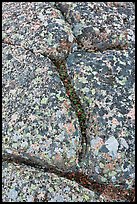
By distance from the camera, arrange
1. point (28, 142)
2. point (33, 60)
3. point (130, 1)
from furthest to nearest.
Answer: point (130, 1), point (33, 60), point (28, 142)

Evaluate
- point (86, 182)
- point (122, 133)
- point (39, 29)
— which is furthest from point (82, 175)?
point (39, 29)

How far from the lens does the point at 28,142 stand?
4820 mm

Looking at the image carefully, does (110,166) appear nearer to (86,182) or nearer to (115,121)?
(86,182)

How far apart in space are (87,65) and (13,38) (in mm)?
1013

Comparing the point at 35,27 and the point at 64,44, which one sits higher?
the point at 35,27

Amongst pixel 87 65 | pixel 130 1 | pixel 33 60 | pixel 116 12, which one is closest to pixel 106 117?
pixel 87 65

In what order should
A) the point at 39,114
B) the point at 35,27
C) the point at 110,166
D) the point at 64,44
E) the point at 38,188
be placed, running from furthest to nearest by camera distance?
the point at 35,27
the point at 64,44
the point at 39,114
the point at 110,166
the point at 38,188

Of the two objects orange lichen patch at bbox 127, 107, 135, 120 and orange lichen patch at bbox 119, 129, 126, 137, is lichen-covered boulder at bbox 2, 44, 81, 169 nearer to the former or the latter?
orange lichen patch at bbox 119, 129, 126, 137

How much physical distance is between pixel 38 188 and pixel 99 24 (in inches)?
84.0

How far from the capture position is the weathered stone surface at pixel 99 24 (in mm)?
5344

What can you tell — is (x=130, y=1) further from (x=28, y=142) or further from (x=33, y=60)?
(x=28, y=142)

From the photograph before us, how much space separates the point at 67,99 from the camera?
496cm

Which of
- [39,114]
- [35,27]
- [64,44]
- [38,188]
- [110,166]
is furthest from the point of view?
[35,27]

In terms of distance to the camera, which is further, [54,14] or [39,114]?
[54,14]
